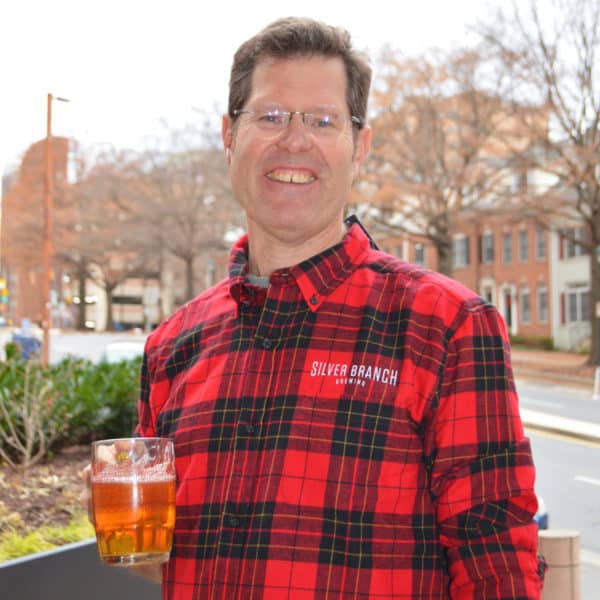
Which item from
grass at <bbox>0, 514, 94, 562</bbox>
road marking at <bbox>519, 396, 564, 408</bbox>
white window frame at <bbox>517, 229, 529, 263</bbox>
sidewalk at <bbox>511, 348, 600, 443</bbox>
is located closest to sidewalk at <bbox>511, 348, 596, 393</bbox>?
sidewalk at <bbox>511, 348, 600, 443</bbox>

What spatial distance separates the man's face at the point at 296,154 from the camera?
111cm

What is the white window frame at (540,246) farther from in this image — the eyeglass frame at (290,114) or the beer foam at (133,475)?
the beer foam at (133,475)

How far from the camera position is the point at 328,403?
1.02 meters

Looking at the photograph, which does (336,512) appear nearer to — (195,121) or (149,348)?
(149,348)

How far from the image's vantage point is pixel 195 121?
7.68 metres

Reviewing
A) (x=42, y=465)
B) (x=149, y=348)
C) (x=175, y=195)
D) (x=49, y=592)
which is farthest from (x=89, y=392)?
(x=175, y=195)

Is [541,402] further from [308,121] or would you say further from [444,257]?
[444,257]

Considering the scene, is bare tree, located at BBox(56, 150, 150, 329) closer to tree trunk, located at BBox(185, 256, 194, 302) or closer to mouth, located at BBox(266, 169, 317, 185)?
tree trunk, located at BBox(185, 256, 194, 302)

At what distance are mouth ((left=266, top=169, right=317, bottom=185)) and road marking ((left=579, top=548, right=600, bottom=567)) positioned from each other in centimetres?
178

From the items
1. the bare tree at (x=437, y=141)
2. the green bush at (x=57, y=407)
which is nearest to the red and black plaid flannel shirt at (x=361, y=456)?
the green bush at (x=57, y=407)

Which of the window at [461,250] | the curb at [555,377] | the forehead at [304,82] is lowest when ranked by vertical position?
the curb at [555,377]

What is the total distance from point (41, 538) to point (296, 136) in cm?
212

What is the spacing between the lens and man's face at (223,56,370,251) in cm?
111

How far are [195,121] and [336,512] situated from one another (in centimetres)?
706
